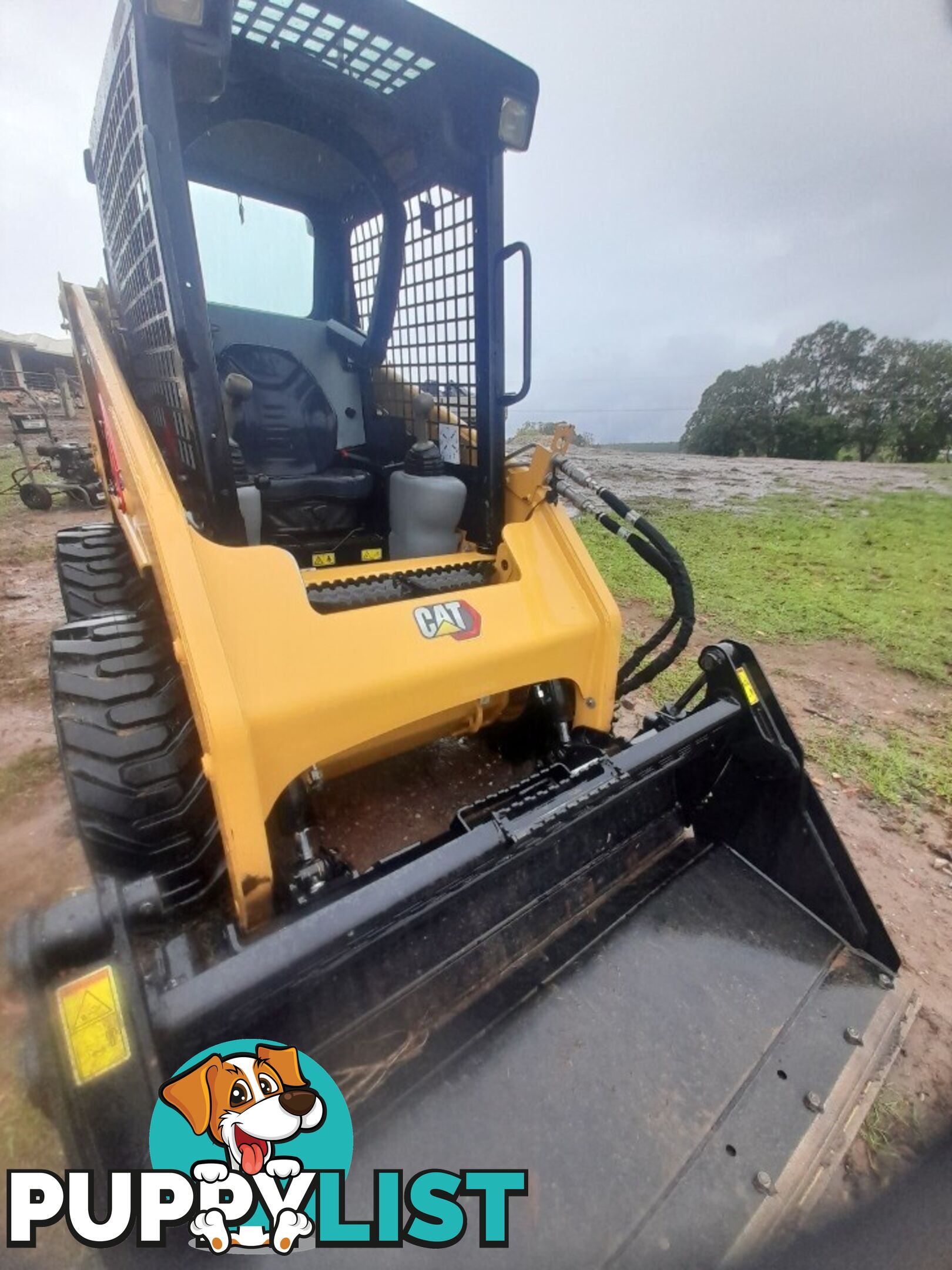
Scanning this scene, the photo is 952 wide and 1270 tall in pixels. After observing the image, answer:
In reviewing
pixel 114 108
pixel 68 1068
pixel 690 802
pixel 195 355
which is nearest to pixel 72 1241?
pixel 68 1068

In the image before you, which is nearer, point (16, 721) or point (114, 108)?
point (114, 108)

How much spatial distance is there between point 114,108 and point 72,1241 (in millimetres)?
3188

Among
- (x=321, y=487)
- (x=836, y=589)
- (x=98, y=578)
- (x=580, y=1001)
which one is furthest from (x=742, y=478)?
(x=580, y=1001)

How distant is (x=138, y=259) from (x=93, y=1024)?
2379 mm

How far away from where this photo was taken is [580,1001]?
58.9 inches

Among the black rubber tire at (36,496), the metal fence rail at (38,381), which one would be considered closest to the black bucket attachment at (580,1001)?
the black rubber tire at (36,496)

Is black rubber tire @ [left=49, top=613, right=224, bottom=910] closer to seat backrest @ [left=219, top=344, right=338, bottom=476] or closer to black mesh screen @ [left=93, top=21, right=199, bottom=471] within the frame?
black mesh screen @ [left=93, top=21, right=199, bottom=471]

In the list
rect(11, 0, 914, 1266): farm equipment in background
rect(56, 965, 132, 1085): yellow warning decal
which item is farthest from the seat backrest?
rect(56, 965, 132, 1085): yellow warning decal

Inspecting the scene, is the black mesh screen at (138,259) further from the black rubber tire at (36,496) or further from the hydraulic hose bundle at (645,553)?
the black rubber tire at (36,496)

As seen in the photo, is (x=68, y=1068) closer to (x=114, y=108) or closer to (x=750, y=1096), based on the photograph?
(x=750, y=1096)

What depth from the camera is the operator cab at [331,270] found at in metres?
1.78

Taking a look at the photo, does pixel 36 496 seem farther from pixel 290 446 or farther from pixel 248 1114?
pixel 248 1114

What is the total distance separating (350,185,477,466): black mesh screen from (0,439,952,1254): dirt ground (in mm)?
1557

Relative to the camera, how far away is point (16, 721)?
3.36m
